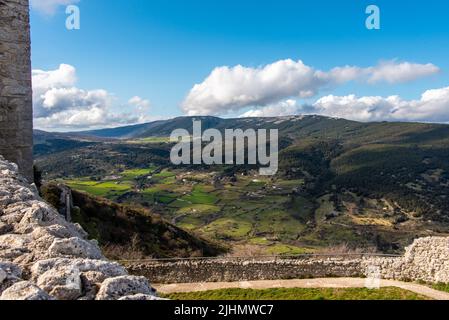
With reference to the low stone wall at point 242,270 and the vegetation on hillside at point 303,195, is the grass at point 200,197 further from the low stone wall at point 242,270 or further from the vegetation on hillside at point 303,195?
the low stone wall at point 242,270

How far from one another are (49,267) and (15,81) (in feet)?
21.7

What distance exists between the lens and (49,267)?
2.86m

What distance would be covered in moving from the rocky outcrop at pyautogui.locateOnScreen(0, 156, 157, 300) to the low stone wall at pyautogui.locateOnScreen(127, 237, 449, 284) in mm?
14608

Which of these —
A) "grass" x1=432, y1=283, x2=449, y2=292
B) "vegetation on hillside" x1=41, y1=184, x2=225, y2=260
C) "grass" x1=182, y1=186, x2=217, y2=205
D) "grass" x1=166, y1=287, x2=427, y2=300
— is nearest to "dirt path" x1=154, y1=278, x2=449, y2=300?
"grass" x1=432, y1=283, x2=449, y2=292

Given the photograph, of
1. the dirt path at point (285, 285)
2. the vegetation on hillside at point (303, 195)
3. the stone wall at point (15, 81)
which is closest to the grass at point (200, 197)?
the vegetation on hillside at point (303, 195)

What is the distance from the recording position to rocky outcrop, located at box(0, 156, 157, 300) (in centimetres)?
253

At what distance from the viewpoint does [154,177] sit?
15488 cm

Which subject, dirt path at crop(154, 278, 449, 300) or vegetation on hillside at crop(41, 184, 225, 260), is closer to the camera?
dirt path at crop(154, 278, 449, 300)

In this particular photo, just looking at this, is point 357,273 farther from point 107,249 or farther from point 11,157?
point 11,157

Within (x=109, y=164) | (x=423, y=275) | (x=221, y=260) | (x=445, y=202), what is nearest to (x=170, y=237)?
(x=221, y=260)

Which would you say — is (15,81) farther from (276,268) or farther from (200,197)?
(200,197)

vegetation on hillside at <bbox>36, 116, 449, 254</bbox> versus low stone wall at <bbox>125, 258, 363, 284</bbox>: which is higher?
low stone wall at <bbox>125, 258, 363, 284</bbox>

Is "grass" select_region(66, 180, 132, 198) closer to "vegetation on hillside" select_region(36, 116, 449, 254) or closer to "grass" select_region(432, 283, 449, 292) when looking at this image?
"vegetation on hillside" select_region(36, 116, 449, 254)

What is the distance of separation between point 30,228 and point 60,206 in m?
21.4
